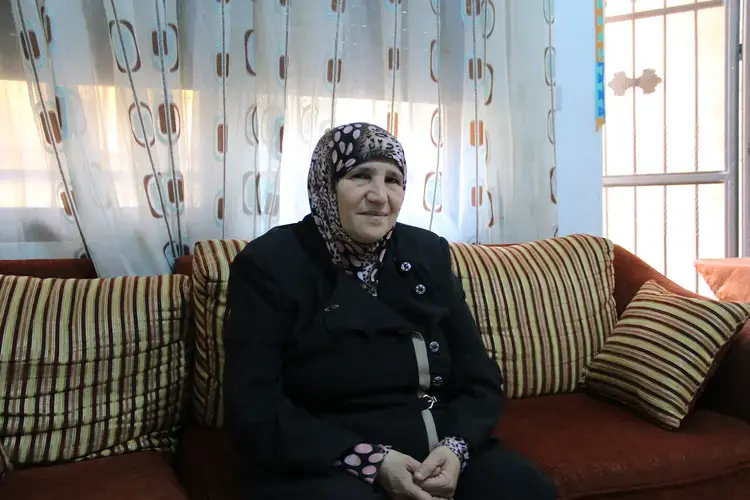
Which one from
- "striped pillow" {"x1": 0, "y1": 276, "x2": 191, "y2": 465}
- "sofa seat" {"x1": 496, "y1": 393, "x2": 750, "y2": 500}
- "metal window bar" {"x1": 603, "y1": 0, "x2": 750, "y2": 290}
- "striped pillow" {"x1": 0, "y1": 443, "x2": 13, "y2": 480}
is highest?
"metal window bar" {"x1": 603, "y1": 0, "x2": 750, "y2": 290}

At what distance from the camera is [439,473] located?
1143 mm

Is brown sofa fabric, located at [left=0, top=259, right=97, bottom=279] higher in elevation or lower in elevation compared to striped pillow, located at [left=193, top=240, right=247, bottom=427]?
higher

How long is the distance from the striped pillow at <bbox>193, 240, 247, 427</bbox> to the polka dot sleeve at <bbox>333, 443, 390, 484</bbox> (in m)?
0.48

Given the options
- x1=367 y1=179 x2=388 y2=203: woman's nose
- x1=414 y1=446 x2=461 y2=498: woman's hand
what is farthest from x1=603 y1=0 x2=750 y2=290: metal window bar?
x1=414 y1=446 x2=461 y2=498: woman's hand

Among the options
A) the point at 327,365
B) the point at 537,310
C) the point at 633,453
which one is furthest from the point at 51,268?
the point at 633,453

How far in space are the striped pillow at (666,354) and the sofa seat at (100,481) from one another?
3.76ft

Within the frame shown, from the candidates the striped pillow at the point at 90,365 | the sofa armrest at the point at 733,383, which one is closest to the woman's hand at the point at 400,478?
the striped pillow at the point at 90,365

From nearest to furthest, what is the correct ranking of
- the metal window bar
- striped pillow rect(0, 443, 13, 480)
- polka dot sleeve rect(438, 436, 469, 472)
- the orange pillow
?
1. polka dot sleeve rect(438, 436, 469, 472)
2. striped pillow rect(0, 443, 13, 480)
3. the orange pillow
4. the metal window bar

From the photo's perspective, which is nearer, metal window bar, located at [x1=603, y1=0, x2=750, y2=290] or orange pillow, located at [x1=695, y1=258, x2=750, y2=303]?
orange pillow, located at [x1=695, y1=258, x2=750, y2=303]

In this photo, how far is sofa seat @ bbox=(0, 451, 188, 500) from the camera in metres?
1.21

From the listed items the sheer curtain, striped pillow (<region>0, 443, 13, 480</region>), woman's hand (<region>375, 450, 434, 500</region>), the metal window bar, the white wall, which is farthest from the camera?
the metal window bar

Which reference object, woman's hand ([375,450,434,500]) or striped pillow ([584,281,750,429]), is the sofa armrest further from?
woman's hand ([375,450,434,500])

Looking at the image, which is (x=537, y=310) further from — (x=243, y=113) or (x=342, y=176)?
(x=243, y=113)

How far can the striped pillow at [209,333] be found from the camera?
1.49 meters
